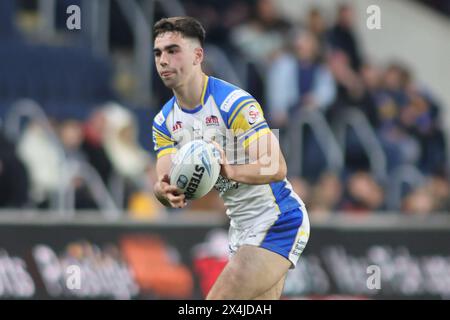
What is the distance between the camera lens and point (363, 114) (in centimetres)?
1758

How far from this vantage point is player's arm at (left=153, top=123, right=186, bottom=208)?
8.18 m

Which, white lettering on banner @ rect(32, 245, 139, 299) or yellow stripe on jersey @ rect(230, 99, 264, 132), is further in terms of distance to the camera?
white lettering on banner @ rect(32, 245, 139, 299)

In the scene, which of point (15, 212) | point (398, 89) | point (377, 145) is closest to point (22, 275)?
point (15, 212)

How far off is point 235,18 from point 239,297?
1006cm

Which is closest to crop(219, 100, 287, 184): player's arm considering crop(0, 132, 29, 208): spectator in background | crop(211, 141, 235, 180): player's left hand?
crop(211, 141, 235, 180): player's left hand

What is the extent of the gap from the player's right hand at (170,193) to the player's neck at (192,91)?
62 cm

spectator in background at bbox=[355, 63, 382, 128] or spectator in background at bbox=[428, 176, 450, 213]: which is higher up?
spectator in background at bbox=[355, 63, 382, 128]

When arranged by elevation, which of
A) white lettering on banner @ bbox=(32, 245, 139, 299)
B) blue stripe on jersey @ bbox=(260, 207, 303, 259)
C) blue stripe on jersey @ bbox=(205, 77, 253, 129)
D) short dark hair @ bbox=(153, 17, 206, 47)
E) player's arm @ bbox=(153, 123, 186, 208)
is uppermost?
short dark hair @ bbox=(153, 17, 206, 47)

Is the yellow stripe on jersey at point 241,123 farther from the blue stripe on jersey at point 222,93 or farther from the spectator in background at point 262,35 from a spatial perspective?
the spectator in background at point 262,35

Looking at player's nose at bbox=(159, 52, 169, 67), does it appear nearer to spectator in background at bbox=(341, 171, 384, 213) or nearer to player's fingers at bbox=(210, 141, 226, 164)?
player's fingers at bbox=(210, 141, 226, 164)

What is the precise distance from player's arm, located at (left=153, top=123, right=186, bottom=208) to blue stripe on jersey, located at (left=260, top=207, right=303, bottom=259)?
2.55ft

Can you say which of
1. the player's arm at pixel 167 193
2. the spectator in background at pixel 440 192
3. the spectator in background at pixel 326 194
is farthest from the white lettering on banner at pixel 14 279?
the spectator in background at pixel 440 192

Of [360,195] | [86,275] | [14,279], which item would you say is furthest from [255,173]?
[360,195]
